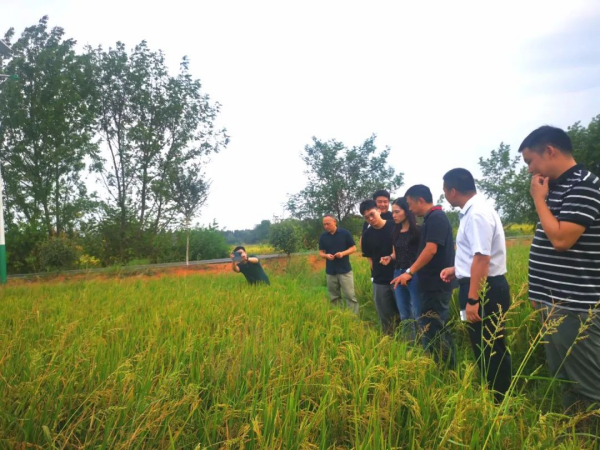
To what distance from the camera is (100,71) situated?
17.5 meters

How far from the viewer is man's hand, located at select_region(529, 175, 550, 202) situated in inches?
89.8

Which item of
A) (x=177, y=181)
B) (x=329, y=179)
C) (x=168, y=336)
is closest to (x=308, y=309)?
(x=168, y=336)

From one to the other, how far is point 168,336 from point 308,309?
1.85 m

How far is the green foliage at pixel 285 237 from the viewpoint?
15.0 meters

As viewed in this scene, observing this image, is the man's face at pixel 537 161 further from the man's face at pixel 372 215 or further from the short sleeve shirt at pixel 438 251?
the man's face at pixel 372 215

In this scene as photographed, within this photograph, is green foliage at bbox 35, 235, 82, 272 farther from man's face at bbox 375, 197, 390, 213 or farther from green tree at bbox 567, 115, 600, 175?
green tree at bbox 567, 115, 600, 175

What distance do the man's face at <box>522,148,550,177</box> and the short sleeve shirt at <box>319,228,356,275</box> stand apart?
3.48 metres

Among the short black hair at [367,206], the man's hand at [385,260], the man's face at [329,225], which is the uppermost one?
the short black hair at [367,206]

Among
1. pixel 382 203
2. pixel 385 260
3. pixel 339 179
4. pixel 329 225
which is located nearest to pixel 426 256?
pixel 385 260

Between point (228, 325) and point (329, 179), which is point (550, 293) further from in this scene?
point (329, 179)

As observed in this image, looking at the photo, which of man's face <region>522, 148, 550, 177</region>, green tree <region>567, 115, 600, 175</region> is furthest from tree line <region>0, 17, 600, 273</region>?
green tree <region>567, 115, 600, 175</region>

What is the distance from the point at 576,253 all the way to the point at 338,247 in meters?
3.79

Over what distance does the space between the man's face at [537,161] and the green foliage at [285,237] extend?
12716 mm

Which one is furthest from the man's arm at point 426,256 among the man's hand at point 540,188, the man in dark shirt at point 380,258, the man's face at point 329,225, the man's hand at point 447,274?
the man's face at point 329,225
